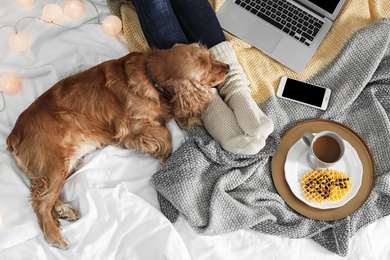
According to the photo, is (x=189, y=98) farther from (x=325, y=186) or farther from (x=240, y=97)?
(x=325, y=186)

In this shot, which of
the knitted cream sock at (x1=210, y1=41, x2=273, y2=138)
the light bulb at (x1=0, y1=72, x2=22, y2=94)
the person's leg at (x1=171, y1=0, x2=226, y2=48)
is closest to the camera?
the knitted cream sock at (x1=210, y1=41, x2=273, y2=138)

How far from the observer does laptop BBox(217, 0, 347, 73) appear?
2.45 metres

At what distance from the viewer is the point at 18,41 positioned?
2.33 meters

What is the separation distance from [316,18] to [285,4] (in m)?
0.18

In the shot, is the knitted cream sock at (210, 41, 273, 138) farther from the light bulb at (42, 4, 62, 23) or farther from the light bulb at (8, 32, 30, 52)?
the light bulb at (8, 32, 30, 52)

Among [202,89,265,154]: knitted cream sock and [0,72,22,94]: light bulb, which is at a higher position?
[0,72,22,94]: light bulb

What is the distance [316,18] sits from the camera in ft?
8.16

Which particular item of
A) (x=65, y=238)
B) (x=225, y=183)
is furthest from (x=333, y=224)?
(x=65, y=238)

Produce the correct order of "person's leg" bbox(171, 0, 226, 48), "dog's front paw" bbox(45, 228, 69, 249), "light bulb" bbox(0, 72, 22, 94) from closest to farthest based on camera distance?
"dog's front paw" bbox(45, 228, 69, 249) < "light bulb" bbox(0, 72, 22, 94) < "person's leg" bbox(171, 0, 226, 48)

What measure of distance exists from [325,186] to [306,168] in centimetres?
12

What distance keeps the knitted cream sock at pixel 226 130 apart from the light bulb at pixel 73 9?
85 cm

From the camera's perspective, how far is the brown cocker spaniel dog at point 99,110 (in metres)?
2.01

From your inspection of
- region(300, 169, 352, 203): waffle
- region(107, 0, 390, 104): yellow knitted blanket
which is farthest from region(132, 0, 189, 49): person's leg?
region(300, 169, 352, 203): waffle

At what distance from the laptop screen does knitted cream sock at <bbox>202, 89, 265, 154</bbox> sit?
77 centimetres
